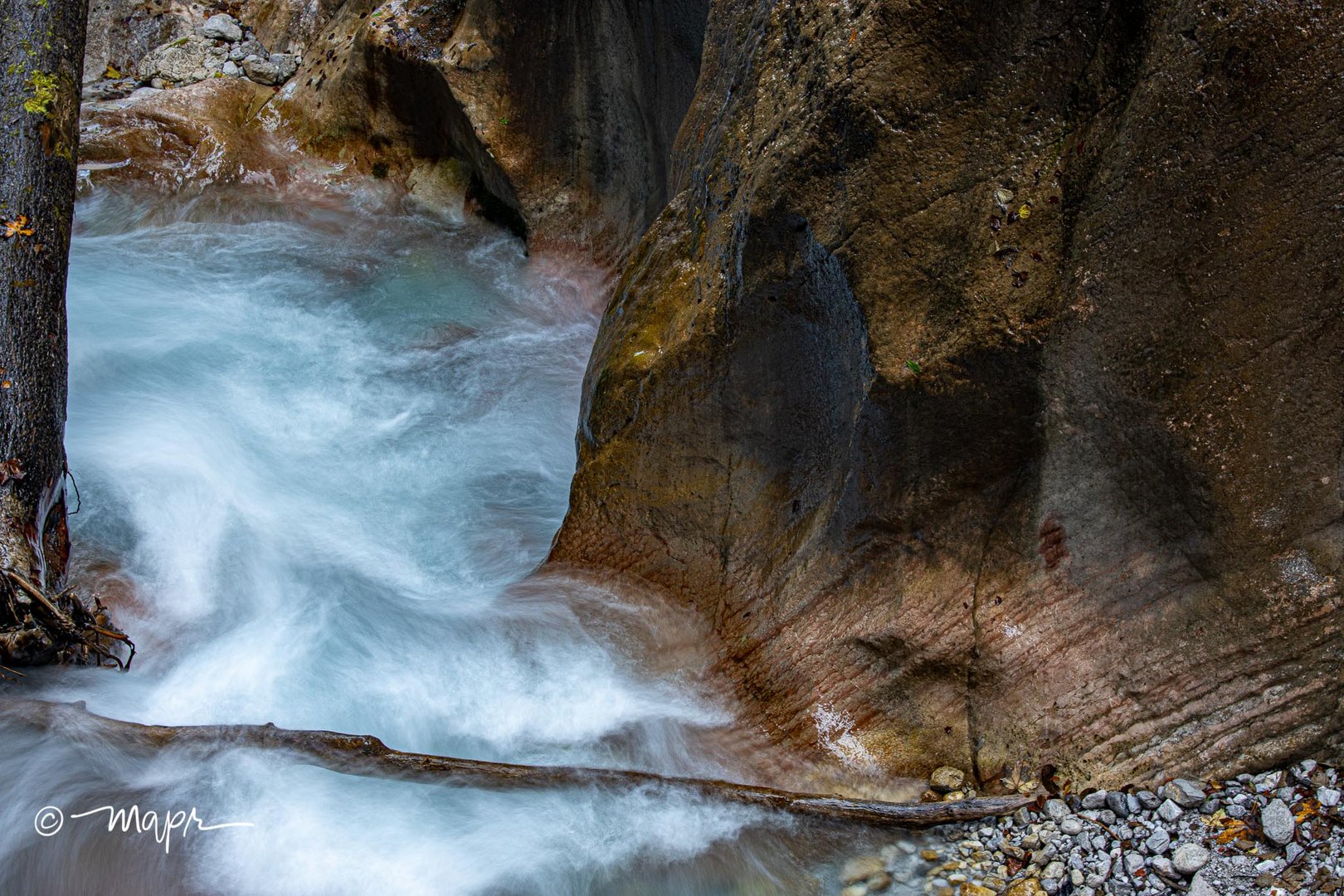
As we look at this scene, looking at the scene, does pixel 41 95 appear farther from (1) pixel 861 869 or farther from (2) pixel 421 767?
(1) pixel 861 869

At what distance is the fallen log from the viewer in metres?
3.61

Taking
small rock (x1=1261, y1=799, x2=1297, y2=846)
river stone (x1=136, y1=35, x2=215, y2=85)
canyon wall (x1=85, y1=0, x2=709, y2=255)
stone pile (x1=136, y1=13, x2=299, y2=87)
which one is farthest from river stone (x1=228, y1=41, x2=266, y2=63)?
small rock (x1=1261, y1=799, x2=1297, y2=846)

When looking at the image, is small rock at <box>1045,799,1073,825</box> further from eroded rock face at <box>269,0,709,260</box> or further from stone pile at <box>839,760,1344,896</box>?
eroded rock face at <box>269,0,709,260</box>

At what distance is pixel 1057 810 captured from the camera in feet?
12.0

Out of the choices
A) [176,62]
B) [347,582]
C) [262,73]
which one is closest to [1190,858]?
[347,582]

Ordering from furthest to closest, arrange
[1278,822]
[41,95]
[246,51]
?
[246,51]
[41,95]
[1278,822]

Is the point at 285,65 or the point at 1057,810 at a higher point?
the point at 285,65

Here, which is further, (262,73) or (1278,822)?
(262,73)

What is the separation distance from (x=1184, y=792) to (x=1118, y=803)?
0.66ft

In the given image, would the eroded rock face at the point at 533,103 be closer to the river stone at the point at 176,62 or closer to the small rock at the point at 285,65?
the small rock at the point at 285,65

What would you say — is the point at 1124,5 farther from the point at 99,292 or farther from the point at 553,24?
the point at 99,292

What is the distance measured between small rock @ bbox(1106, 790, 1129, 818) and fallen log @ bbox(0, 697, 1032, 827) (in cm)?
25

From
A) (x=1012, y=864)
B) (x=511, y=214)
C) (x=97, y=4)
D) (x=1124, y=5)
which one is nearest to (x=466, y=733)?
(x=1012, y=864)

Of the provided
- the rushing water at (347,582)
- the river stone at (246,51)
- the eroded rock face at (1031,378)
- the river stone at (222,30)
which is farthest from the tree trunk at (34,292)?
the river stone at (222,30)
